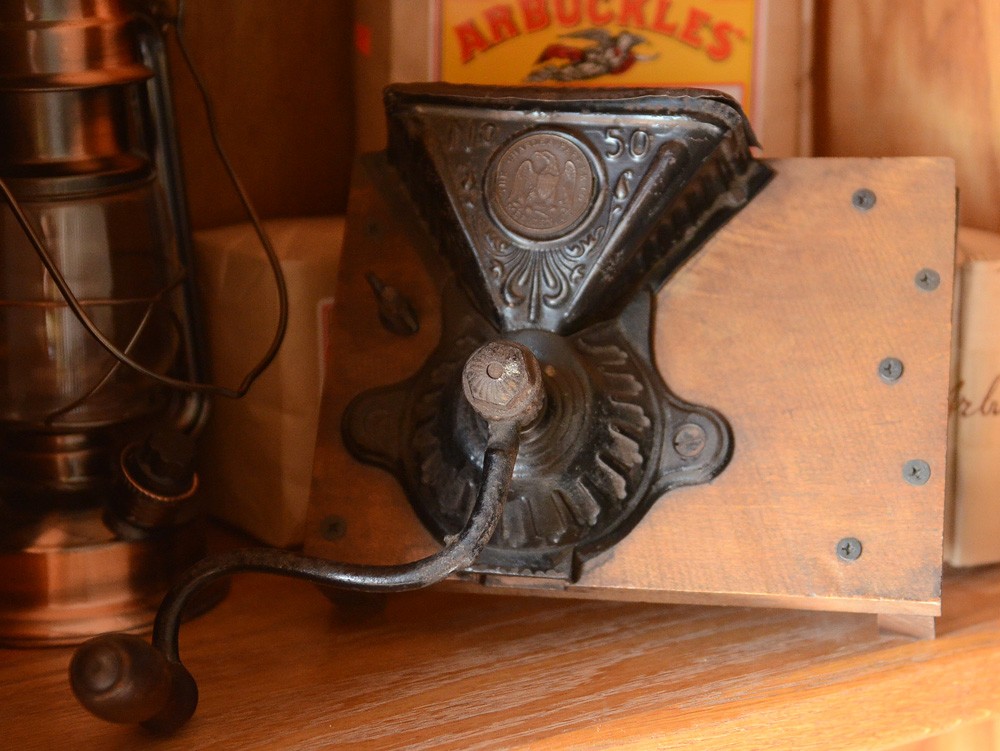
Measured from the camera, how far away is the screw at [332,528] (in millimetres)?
703

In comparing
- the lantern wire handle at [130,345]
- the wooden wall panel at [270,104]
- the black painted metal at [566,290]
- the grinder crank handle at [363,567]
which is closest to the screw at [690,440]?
the black painted metal at [566,290]

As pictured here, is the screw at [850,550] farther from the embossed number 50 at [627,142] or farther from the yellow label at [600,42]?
the yellow label at [600,42]

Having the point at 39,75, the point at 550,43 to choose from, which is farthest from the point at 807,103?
the point at 39,75

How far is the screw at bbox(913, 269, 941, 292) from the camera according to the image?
0.69m

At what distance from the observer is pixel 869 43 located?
0.93 meters

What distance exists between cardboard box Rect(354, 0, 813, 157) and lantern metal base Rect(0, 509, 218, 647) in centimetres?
42

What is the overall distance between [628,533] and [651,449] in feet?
0.17

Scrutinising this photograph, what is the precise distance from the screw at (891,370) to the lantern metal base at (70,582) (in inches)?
17.6

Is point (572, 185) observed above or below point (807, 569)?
above

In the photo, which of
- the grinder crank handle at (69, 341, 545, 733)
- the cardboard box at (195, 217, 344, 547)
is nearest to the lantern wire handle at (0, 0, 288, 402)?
the cardboard box at (195, 217, 344, 547)

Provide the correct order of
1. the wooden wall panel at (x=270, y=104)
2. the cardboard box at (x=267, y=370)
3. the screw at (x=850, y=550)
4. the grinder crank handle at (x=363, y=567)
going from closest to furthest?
the grinder crank handle at (x=363, y=567) < the screw at (x=850, y=550) < the cardboard box at (x=267, y=370) < the wooden wall panel at (x=270, y=104)

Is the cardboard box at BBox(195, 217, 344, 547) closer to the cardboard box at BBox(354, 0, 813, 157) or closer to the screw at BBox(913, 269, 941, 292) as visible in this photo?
the cardboard box at BBox(354, 0, 813, 157)

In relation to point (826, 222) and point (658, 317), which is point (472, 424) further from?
point (826, 222)

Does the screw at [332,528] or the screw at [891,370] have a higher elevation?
the screw at [891,370]
